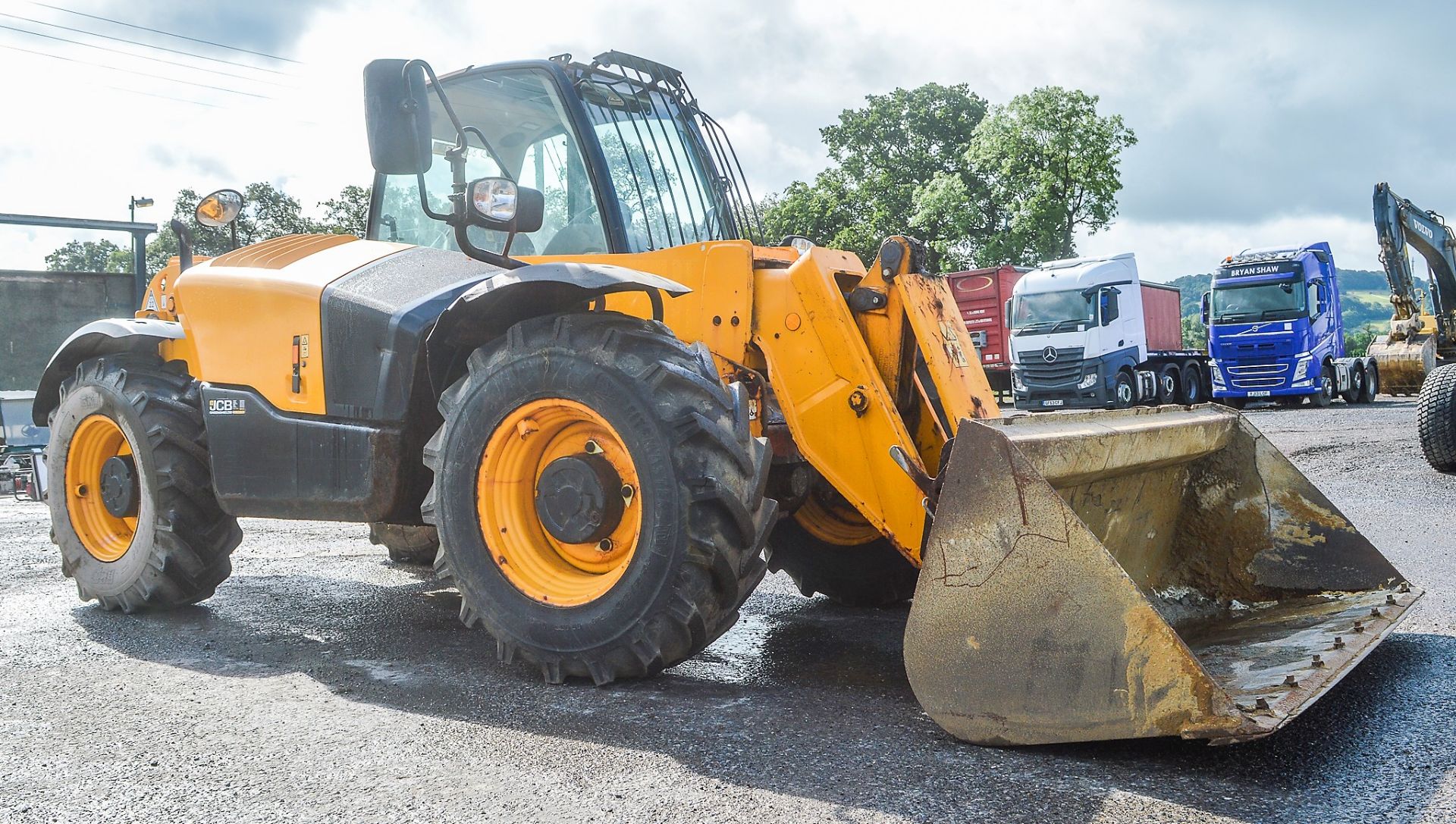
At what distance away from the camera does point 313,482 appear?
4.54 m

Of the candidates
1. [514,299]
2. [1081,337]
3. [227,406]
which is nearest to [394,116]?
[514,299]

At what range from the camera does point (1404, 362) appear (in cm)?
2445

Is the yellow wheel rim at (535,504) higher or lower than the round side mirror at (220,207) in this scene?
lower

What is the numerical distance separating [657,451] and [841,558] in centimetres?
198

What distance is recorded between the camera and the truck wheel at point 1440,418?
1025 cm

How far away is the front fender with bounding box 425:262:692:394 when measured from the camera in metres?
3.79

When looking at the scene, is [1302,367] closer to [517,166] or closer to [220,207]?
→ [517,166]

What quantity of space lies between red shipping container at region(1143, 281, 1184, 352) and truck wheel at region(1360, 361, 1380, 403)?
4.18 m

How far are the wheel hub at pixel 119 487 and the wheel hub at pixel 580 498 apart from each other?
258 centimetres

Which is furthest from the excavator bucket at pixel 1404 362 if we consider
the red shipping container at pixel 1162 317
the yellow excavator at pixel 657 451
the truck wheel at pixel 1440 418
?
the yellow excavator at pixel 657 451

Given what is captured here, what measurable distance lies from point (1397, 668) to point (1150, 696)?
1.65 metres

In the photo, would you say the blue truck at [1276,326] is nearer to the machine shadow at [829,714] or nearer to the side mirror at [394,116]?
the machine shadow at [829,714]

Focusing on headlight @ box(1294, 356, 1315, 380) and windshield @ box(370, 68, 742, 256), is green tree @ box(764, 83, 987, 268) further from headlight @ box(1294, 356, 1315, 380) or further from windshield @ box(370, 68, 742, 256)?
windshield @ box(370, 68, 742, 256)

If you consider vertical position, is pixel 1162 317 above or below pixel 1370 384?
above
